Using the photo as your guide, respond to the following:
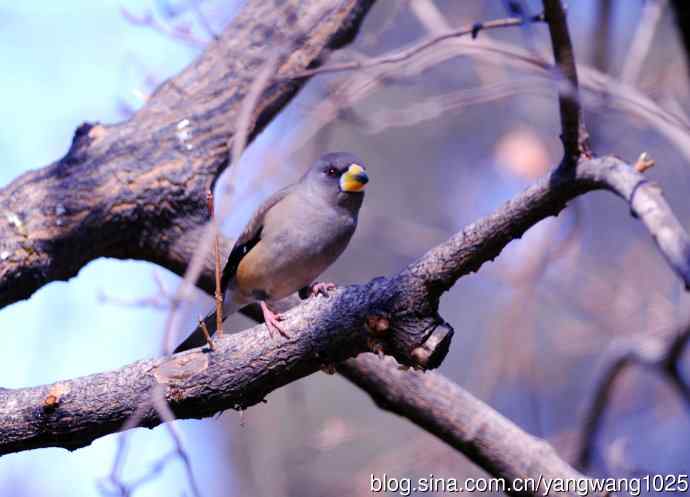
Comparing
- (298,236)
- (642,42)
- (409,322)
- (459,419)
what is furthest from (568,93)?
(459,419)

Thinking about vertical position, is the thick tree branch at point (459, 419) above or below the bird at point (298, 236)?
below

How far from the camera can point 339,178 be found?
449cm

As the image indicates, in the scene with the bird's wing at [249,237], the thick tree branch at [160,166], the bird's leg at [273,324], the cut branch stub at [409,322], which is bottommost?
the cut branch stub at [409,322]

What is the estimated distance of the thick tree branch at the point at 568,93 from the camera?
298 centimetres

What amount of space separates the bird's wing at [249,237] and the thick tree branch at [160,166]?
35 cm

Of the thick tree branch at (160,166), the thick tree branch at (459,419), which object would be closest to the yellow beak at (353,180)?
the thick tree branch at (160,166)

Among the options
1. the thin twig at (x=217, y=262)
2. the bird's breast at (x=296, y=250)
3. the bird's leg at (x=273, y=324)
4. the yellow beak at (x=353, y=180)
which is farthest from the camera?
the yellow beak at (x=353, y=180)

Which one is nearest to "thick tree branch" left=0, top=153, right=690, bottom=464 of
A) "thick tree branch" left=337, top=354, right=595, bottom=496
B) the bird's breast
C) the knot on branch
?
the bird's breast

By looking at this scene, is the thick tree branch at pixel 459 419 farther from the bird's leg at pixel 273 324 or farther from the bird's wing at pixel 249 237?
the bird's leg at pixel 273 324

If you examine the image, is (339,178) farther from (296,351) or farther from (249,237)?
(296,351)

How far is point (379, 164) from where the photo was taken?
10.4 metres

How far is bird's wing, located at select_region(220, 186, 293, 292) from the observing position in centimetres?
451

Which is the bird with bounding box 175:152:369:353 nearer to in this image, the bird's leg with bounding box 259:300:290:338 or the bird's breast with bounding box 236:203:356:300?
the bird's breast with bounding box 236:203:356:300

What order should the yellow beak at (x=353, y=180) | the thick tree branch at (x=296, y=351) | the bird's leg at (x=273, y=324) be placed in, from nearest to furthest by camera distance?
the thick tree branch at (x=296, y=351)
the bird's leg at (x=273, y=324)
the yellow beak at (x=353, y=180)
